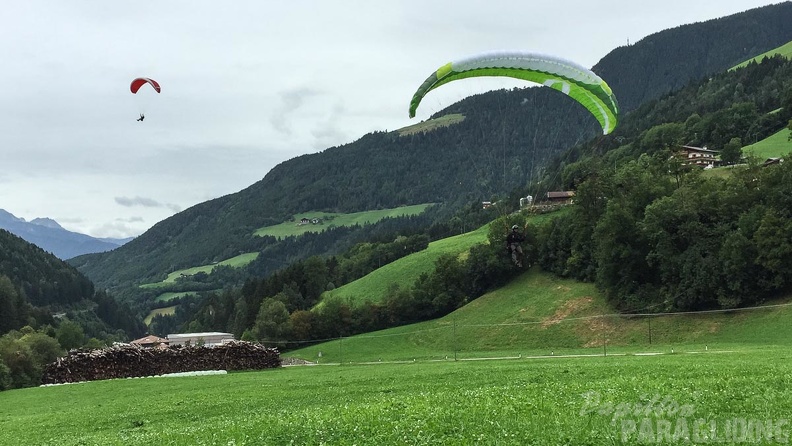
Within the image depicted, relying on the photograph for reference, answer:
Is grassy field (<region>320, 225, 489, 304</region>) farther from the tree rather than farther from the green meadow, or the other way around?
the green meadow

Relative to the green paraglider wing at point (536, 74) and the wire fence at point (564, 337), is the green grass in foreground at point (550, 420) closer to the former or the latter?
the green paraglider wing at point (536, 74)

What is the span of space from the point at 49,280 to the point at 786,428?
683 ft

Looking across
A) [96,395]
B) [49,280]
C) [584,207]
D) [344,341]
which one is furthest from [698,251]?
[49,280]

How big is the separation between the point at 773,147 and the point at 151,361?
4602 inches

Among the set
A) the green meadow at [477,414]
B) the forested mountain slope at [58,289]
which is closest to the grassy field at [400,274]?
the green meadow at [477,414]

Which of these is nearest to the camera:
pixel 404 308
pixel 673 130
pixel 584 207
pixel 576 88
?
pixel 576 88

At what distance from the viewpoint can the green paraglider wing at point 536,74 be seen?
27.2 meters

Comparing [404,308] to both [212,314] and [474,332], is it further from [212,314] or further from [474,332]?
[212,314]

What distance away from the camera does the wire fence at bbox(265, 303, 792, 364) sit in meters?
46.3

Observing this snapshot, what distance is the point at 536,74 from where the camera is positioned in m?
28.0

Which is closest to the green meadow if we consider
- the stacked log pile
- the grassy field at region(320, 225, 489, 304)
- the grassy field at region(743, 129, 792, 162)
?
the stacked log pile

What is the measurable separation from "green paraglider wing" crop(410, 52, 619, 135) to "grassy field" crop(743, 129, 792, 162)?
94.4 metres

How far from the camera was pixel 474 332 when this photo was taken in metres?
70.6

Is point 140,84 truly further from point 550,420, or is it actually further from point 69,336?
point 69,336
